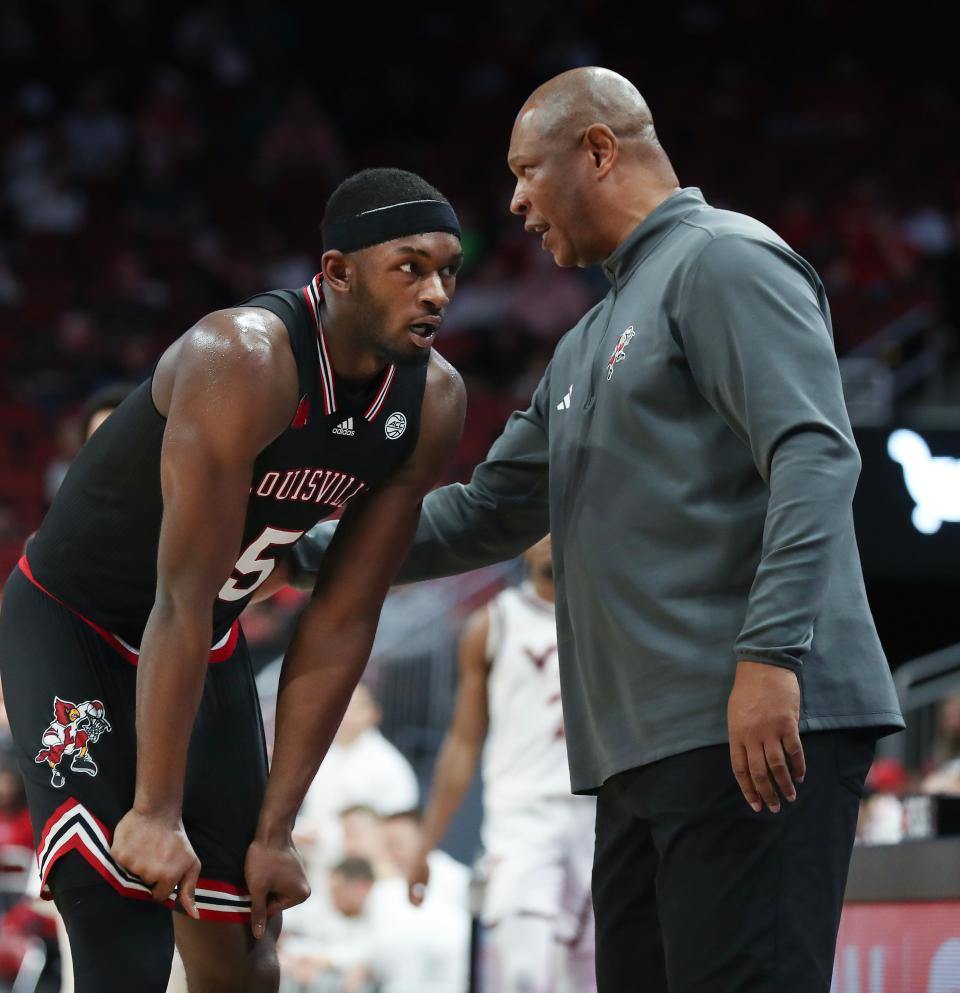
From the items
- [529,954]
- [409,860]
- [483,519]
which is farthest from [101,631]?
[409,860]

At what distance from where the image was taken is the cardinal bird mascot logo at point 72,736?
3.33 m

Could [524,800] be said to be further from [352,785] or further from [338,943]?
[352,785]

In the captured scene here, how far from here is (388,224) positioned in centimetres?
330

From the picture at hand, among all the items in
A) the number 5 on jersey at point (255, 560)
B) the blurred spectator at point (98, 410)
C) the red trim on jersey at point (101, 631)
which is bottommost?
the red trim on jersey at point (101, 631)

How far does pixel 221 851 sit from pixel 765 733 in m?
1.35

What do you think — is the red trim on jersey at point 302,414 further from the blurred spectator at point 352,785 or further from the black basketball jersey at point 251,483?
the blurred spectator at point 352,785

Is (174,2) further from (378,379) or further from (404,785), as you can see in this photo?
(378,379)

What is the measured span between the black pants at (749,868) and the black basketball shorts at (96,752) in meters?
1.00

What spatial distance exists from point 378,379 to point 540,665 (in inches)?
112

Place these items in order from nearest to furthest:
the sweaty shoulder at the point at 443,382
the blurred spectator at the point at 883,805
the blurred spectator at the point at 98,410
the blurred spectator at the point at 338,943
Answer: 1. the sweaty shoulder at the point at 443,382
2. the blurred spectator at the point at 98,410
3. the blurred spectator at the point at 883,805
4. the blurred spectator at the point at 338,943

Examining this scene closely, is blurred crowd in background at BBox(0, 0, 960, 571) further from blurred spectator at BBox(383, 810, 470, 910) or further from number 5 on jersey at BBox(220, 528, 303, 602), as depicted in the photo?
number 5 on jersey at BBox(220, 528, 303, 602)

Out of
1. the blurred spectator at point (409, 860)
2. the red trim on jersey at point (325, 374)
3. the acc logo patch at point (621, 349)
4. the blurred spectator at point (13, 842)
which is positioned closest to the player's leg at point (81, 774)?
the red trim on jersey at point (325, 374)

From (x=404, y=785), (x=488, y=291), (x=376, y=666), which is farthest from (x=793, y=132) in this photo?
(x=404, y=785)

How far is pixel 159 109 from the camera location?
51.8 ft
